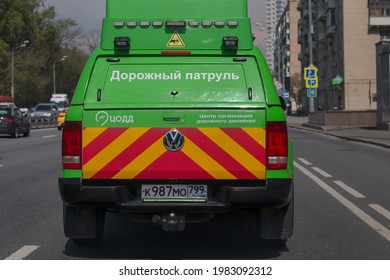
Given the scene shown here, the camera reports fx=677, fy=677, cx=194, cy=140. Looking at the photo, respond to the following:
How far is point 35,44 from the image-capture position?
283ft

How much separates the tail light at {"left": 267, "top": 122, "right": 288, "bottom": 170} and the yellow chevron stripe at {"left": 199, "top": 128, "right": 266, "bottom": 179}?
106 millimetres

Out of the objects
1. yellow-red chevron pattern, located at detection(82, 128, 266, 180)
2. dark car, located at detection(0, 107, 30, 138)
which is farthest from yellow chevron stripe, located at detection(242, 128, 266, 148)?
dark car, located at detection(0, 107, 30, 138)

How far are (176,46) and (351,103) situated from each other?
66600 mm

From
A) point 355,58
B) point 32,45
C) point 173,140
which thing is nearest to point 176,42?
point 173,140

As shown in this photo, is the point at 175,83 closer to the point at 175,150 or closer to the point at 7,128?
the point at 175,150

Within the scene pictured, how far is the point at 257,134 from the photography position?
234 inches

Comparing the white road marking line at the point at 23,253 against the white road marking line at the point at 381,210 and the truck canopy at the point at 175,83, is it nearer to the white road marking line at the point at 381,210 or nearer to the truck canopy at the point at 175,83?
the truck canopy at the point at 175,83

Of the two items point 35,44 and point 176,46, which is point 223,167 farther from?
point 35,44

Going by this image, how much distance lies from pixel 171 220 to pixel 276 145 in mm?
1154

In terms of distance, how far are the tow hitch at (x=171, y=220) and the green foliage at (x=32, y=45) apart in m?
73.8

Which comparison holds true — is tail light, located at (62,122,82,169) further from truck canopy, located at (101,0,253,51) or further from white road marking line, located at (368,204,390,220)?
white road marking line, located at (368,204,390,220)

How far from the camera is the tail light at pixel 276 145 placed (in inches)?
235

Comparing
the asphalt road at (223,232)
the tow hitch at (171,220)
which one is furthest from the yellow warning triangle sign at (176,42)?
the asphalt road at (223,232)

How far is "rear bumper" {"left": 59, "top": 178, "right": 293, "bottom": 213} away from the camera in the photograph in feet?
19.4
